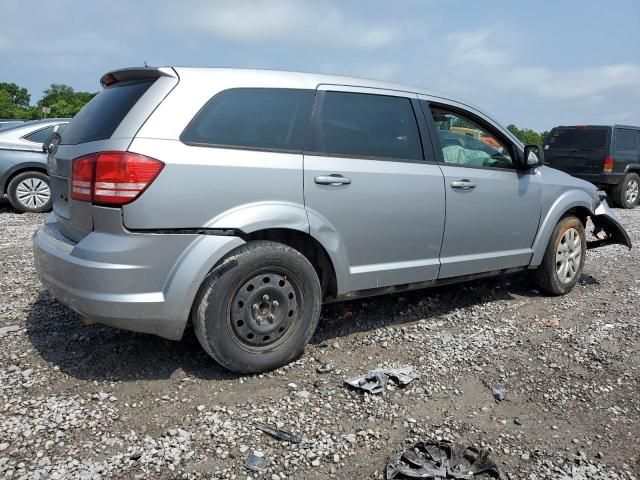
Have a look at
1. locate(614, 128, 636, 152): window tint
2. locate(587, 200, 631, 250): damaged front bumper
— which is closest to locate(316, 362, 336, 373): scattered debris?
locate(587, 200, 631, 250): damaged front bumper

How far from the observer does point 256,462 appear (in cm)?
240

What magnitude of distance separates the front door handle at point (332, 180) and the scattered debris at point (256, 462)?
64.0 inches

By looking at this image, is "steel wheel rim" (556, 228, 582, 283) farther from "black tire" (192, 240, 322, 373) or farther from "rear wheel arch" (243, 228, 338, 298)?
"black tire" (192, 240, 322, 373)

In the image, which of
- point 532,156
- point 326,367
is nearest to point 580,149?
point 532,156

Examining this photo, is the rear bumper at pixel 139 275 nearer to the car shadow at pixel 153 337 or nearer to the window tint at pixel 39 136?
the car shadow at pixel 153 337

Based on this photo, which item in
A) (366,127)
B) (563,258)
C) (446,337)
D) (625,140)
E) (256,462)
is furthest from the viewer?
(625,140)

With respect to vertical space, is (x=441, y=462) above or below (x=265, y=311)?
below

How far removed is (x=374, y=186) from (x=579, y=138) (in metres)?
10.4

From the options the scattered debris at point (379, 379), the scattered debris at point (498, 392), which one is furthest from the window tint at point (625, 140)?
the scattered debris at point (379, 379)

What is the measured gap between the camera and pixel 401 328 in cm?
404

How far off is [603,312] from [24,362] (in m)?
4.68

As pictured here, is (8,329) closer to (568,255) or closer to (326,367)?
(326,367)

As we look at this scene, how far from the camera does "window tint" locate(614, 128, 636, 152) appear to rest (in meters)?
11.7

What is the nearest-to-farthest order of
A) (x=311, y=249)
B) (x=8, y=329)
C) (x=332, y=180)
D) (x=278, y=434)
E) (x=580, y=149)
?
(x=278, y=434) → (x=332, y=180) → (x=311, y=249) → (x=8, y=329) → (x=580, y=149)
